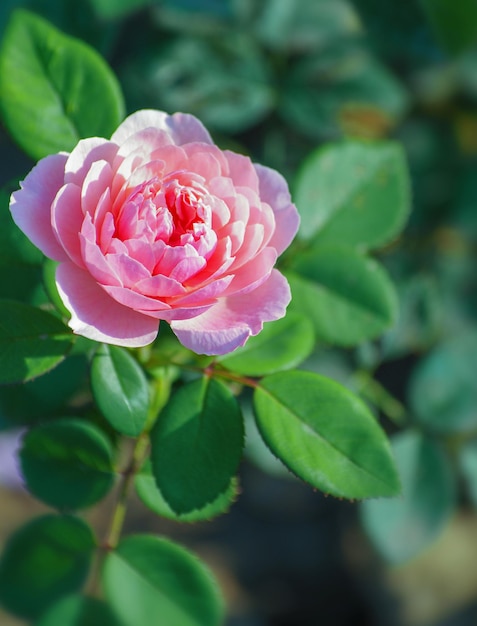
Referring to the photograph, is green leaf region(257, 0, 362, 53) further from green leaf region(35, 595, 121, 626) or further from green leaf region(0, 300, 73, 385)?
green leaf region(35, 595, 121, 626)

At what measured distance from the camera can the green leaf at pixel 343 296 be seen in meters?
1.05

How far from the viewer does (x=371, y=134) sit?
179cm

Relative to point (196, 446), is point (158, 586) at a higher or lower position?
lower

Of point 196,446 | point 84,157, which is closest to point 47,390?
point 196,446

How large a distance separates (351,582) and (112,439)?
1.32 m

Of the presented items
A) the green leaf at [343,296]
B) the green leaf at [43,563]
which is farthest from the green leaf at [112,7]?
the green leaf at [43,563]

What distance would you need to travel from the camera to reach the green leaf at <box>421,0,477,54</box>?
1.32 m

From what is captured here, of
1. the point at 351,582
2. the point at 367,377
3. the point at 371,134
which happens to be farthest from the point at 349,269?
the point at 351,582

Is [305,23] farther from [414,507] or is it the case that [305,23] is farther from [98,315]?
[98,315]

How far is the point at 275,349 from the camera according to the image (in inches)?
35.3

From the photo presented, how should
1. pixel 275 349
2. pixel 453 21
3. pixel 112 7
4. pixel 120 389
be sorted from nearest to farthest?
1. pixel 120 389
2. pixel 275 349
3. pixel 112 7
4. pixel 453 21

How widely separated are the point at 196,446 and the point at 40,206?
28 centimetres

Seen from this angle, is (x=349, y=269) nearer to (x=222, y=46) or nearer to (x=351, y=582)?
(x=222, y=46)

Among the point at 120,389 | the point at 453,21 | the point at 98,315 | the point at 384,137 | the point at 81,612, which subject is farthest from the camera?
the point at 384,137
